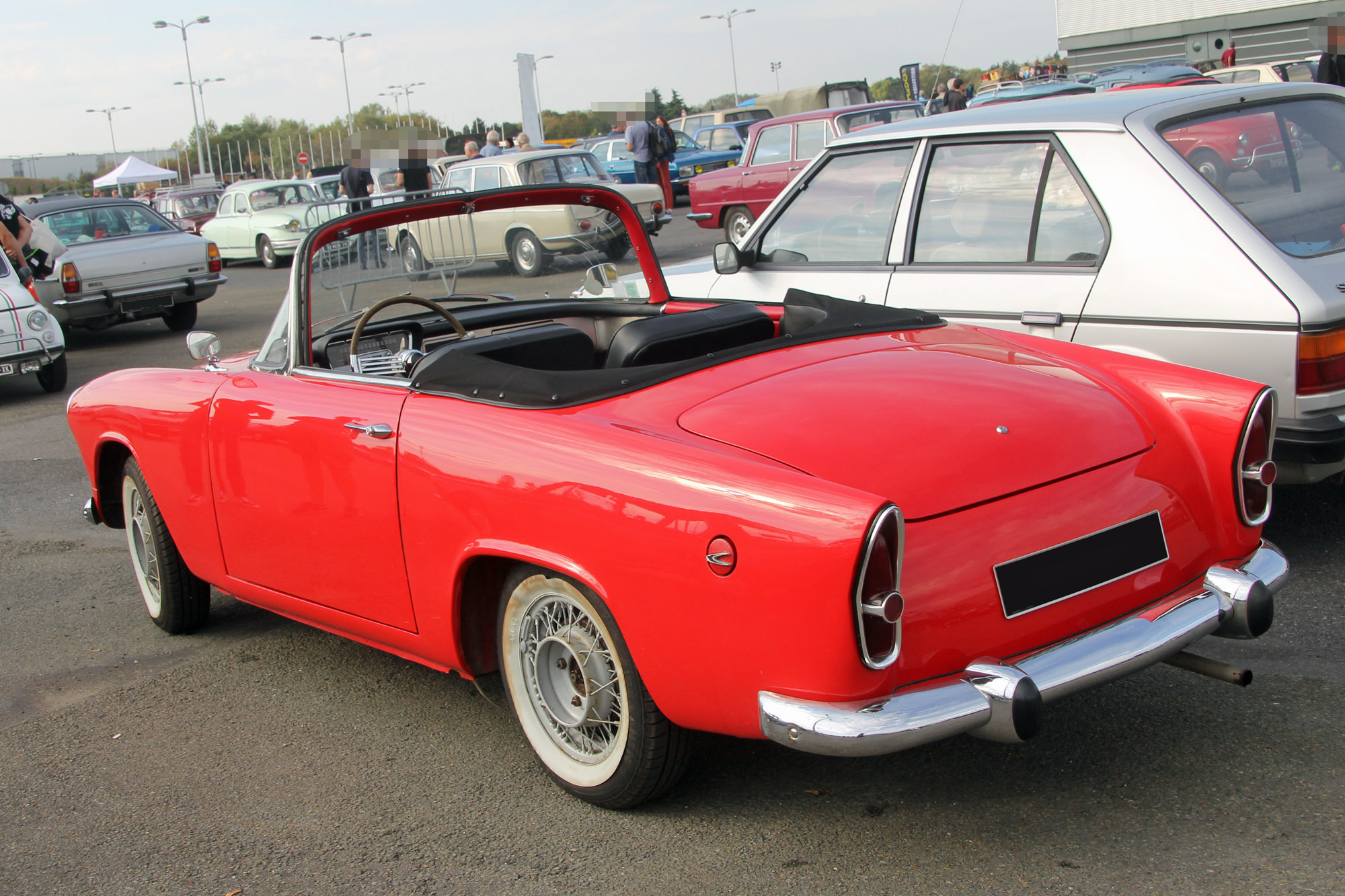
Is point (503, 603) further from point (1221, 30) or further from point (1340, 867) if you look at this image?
point (1221, 30)

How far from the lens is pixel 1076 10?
45.8 metres

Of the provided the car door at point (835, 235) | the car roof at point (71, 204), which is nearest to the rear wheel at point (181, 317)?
the car roof at point (71, 204)

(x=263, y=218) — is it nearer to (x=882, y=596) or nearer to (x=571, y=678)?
(x=571, y=678)

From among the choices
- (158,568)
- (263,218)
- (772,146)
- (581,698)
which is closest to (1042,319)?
(581,698)

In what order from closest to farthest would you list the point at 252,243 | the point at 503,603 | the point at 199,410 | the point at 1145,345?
the point at 503,603
the point at 199,410
the point at 1145,345
the point at 252,243

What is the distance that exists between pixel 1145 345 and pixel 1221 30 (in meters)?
44.0

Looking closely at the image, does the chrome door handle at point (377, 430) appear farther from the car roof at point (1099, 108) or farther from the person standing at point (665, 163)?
the person standing at point (665, 163)

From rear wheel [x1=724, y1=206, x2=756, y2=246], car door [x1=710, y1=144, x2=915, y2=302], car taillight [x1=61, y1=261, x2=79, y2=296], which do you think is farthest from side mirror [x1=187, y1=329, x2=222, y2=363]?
rear wheel [x1=724, y1=206, x2=756, y2=246]

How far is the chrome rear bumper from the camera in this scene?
7.21ft

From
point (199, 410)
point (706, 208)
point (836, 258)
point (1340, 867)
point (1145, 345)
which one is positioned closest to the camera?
point (1340, 867)

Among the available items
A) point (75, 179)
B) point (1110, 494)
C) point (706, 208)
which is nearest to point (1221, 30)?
point (706, 208)

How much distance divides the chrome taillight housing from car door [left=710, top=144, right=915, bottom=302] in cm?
289

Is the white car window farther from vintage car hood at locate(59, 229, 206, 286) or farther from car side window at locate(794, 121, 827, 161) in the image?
vintage car hood at locate(59, 229, 206, 286)

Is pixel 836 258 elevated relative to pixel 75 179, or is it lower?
lower
